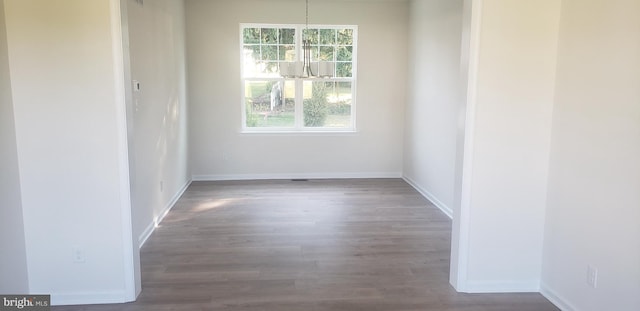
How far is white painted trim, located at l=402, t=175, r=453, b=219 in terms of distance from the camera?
16.1 feet

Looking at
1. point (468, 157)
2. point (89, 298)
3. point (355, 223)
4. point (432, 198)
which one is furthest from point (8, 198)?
point (432, 198)

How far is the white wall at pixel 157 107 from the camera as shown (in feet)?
12.9

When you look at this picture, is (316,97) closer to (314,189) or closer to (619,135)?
(314,189)

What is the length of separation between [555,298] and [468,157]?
3.47 ft

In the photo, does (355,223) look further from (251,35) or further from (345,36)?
(251,35)

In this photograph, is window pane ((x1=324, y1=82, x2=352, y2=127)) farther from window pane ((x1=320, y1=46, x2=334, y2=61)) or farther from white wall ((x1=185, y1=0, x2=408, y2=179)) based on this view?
window pane ((x1=320, y1=46, x2=334, y2=61))

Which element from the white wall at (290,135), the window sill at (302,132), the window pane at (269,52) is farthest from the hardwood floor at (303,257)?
the window pane at (269,52)

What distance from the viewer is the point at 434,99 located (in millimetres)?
5461

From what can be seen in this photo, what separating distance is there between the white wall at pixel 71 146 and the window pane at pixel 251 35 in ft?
13.2

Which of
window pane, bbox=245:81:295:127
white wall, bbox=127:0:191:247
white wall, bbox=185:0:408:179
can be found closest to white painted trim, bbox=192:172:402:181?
white wall, bbox=185:0:408:179

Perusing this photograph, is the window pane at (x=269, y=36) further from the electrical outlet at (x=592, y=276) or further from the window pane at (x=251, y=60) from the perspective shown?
the electrical outlet at (x=592, y=276)

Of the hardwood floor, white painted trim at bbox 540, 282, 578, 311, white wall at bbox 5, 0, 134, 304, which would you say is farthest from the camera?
the hardwood floor

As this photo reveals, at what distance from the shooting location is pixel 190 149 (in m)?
6.52

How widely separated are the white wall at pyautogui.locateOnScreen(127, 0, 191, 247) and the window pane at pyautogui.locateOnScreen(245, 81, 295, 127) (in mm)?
987
